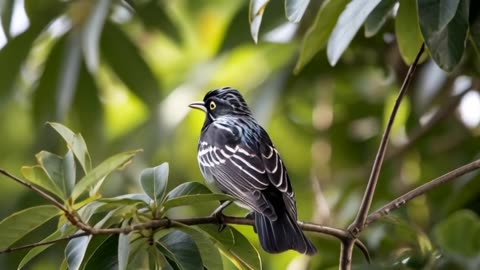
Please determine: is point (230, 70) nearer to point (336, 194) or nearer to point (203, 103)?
point (336, 194)

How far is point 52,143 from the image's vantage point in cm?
612

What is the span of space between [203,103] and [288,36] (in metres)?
1.26

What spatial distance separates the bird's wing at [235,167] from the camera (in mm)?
4109

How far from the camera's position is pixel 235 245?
11.7 feet

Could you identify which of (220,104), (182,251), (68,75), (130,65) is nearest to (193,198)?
A: (182,251)

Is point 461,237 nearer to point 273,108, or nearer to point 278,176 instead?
point 278,176

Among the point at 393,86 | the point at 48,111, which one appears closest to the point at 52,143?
the point at 48,111

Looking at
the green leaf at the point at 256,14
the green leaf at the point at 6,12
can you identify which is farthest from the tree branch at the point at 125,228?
the green leaf at the point at 6,12

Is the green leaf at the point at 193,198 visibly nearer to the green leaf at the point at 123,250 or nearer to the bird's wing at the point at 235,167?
the green leaf at the point at 123,250

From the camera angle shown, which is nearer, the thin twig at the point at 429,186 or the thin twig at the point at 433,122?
the thin twig at the point at 429,186

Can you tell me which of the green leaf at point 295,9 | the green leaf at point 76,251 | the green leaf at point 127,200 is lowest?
the green leaf at point 76,251

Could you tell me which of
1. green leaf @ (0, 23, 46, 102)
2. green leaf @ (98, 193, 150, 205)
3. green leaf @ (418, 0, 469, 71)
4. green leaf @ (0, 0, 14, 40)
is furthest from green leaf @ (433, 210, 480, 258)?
green leaf @ (0, 23, 46, 102)

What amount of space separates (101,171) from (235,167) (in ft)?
3.94

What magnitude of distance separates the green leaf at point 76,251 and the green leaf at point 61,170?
0.47 ft
